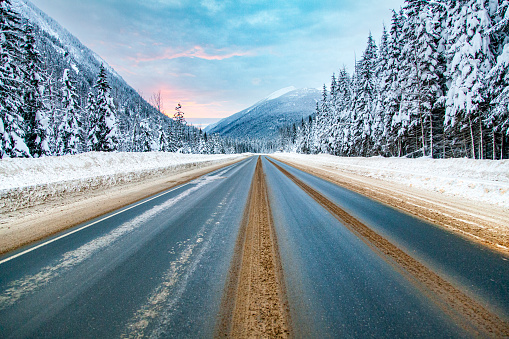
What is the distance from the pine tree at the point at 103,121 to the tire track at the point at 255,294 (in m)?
35.1

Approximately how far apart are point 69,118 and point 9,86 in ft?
58.1

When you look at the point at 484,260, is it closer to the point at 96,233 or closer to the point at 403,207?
the point at 403,207

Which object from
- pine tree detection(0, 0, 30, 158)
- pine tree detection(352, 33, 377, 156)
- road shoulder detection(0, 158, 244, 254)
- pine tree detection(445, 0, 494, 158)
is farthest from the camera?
pine tree detection(352, 33, 377, 156)

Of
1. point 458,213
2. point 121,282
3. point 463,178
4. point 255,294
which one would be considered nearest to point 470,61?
point 463,178

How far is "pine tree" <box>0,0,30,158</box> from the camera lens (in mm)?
15203

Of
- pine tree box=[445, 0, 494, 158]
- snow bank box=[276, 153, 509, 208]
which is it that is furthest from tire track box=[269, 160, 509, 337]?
pine tree box=[445, 0, 494, 158]

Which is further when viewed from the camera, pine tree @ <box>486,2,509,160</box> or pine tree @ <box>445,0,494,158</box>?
pine tree @ <box>445,0,494,158</box>

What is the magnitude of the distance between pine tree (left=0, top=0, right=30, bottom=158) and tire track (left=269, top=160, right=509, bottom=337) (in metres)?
22.6

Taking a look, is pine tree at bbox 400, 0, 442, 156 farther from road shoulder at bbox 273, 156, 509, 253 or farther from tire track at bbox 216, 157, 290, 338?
tire track at bbox 216, 157, 290, 338

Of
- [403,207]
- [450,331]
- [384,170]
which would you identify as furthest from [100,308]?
[384,170]

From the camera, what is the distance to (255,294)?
2.39 metres

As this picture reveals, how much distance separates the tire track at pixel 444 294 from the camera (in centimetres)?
192

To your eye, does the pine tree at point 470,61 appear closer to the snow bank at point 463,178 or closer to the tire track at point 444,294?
the snow bank at point 463,178

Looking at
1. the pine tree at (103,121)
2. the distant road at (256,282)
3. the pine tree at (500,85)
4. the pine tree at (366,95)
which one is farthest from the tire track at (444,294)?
the pine tree at (103,121)
